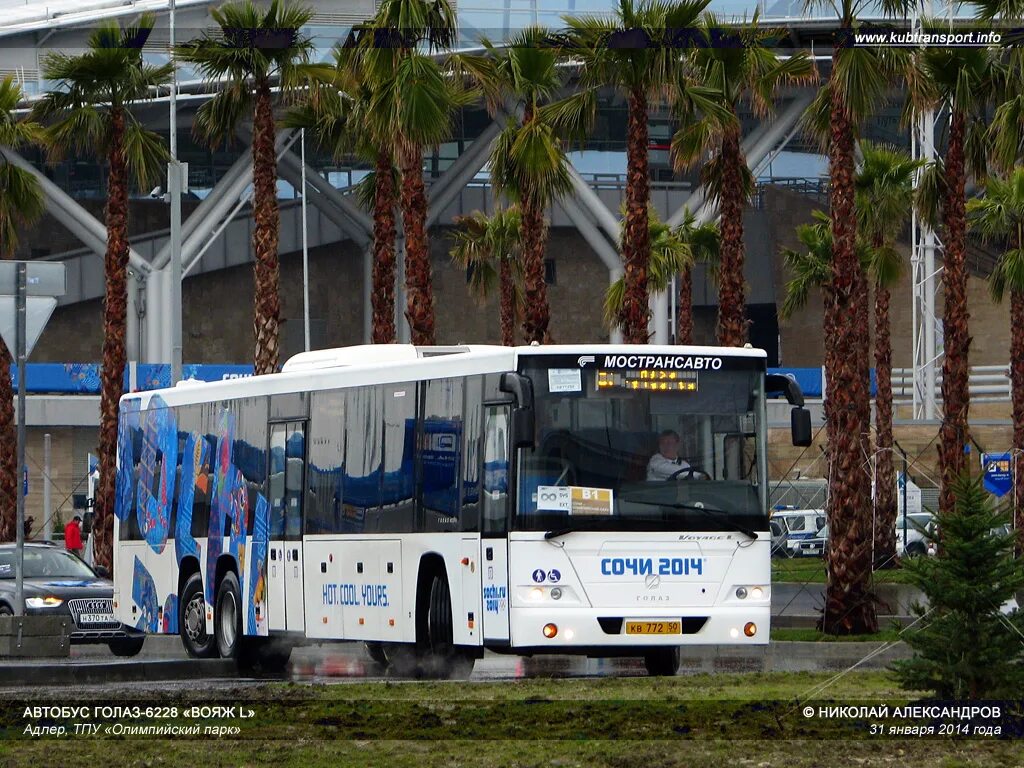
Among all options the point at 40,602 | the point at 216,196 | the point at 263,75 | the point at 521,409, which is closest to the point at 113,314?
the point at 263,75

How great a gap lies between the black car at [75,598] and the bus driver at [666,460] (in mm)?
9451

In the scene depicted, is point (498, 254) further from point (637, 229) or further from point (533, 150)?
point (637, 229)

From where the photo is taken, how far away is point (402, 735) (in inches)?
424

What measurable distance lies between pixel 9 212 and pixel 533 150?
496 inches

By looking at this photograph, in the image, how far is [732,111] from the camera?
101ft

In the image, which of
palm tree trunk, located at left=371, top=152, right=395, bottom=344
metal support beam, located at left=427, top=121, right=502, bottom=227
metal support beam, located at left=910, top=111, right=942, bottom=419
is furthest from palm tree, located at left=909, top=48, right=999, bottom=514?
metal support beam, located at left=427, top=121, right=502, bottom=227

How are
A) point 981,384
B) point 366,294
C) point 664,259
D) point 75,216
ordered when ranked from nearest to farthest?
point 664,259 < point 75,216 < point 981,384 < point 366,294

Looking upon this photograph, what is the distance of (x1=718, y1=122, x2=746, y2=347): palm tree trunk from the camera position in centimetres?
3017

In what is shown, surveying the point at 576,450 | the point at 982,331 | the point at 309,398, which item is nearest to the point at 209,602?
the point at 309,398

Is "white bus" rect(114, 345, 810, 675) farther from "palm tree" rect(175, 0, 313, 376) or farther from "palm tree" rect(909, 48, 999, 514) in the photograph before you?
"palm tree" rect(175, 0, 313, 376)

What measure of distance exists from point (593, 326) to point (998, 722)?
6808cm

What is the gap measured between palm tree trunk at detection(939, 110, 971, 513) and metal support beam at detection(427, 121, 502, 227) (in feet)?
123

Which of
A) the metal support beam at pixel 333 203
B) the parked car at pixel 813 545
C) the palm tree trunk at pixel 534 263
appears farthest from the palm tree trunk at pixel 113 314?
the metal support beam at pixel 333 203

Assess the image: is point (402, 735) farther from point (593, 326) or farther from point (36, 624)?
point (593, 326)
